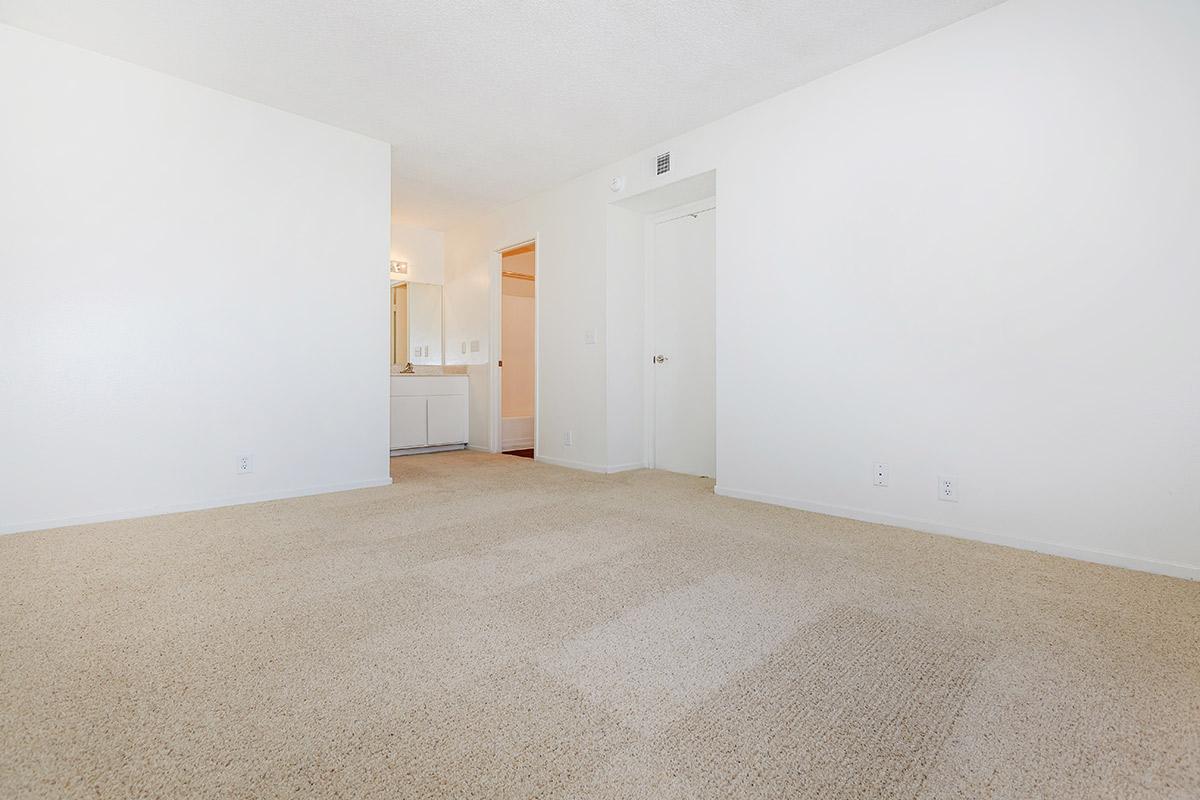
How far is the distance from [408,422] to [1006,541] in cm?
487

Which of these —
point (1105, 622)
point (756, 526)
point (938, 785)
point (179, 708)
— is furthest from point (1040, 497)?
point (179, 708)

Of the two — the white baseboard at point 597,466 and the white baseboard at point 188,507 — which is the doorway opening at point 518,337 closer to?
the white baseboard at point 597,466

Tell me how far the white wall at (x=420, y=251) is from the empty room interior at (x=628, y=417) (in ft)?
5.80

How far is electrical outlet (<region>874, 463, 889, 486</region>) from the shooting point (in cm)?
278

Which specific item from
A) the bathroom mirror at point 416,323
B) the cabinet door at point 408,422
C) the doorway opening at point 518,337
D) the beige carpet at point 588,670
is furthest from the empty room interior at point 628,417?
the doorway opening at point 518,337

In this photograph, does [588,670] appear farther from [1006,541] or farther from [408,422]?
[408,422]

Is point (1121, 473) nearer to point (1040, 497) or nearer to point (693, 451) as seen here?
point (1040, 497)

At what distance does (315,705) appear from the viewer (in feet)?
3.83

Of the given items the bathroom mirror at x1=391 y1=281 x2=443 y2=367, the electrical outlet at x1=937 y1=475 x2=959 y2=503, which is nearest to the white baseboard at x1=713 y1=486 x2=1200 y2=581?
the electrical outlet at x1=937 y1=475 x2=959 y2=503

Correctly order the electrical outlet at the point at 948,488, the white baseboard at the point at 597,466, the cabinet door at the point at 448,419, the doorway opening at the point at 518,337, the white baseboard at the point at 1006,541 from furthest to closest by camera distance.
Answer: the doorway opening at the point at 518,337
the cabinet door at the point at 448,419
the white baseboard at the point at 597,466
the electrical outlet at the point at 948,488
the white baseboard at the point at 1006,541

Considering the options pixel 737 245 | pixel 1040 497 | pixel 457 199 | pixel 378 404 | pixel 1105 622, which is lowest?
pixel 1105 622

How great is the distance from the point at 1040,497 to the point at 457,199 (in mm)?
4774

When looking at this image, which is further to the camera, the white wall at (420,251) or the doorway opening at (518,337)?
the doorway opening at (518,337)

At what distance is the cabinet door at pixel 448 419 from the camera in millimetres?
5633
